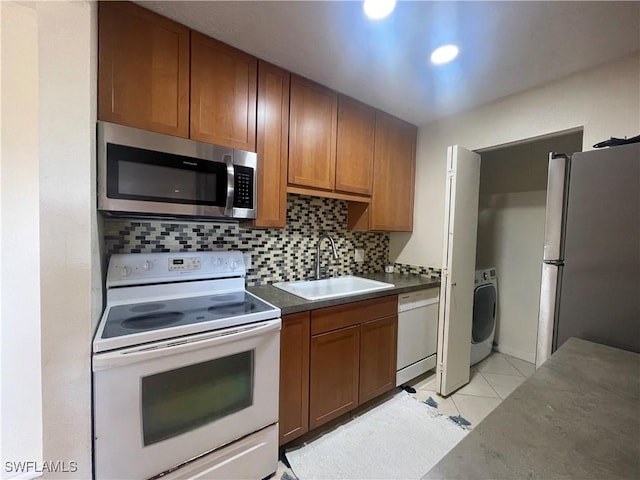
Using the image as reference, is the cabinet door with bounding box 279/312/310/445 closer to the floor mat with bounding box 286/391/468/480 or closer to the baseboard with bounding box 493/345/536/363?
the floor mat with bounding box 286/391/468/480

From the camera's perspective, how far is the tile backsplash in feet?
4.96

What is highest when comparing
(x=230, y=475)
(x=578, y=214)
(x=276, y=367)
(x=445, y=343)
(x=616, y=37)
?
(x=616, y=37)

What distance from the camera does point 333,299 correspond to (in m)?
1.62

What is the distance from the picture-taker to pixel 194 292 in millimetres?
1579

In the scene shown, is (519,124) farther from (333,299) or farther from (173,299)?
(173,299)

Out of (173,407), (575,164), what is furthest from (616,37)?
(173,407)

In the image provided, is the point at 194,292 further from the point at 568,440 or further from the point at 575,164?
the point at 575,164

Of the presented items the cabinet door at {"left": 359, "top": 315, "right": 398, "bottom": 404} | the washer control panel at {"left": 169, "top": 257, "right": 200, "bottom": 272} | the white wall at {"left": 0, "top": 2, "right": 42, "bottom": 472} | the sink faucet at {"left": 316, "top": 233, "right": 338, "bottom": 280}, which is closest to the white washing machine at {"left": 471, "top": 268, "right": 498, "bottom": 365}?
the cabinet door at {"left": 359, "top": 315, "right": 398, "bottom": 404}

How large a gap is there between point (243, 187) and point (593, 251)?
1.71 m

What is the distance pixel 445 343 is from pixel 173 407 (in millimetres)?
1836

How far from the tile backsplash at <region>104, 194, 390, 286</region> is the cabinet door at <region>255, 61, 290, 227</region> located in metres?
0.29

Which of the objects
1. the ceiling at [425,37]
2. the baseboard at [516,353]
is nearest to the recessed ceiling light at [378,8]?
the ceiling at [425,37]

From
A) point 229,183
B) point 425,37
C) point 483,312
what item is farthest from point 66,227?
point 483,312

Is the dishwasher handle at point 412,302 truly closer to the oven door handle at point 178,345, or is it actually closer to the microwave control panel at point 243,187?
the oven door handle at point 178,345
